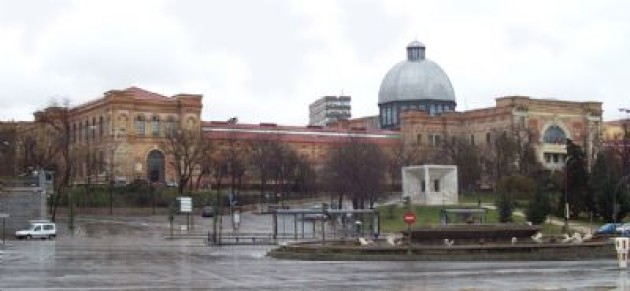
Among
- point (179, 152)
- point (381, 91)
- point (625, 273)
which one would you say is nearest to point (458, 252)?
point (625, 273)

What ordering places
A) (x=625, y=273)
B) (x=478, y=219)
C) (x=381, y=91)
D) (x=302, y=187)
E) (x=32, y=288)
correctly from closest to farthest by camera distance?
(x=32, y=288) → (x=625, y=273) → (x=478, y=219) → (x=302, y=187) → (x=381, y=91)

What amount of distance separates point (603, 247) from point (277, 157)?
7661 cm

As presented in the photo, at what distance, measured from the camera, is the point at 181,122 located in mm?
122188

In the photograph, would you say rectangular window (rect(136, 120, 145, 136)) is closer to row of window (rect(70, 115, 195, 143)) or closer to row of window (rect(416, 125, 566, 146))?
row of window (rect(70, 115, 195, 143))

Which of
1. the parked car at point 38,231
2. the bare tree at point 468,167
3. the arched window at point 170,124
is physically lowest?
the parked car at point 38,231

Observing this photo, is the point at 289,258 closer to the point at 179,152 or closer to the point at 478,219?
the point at 478,219

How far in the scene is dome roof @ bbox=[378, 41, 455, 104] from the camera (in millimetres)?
156000

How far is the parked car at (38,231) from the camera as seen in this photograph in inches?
2724

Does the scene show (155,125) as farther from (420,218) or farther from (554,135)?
(554,135)

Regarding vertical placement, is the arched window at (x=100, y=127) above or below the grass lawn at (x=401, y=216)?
above

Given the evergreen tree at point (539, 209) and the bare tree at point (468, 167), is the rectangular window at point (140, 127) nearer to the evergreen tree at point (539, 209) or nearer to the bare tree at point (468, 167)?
the bare tree at point (468, 167)

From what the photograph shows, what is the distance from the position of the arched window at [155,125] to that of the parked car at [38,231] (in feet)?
166

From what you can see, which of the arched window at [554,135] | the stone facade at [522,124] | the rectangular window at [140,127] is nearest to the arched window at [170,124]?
the rectangular window at [140,127]

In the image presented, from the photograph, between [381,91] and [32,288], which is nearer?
[32,288]
